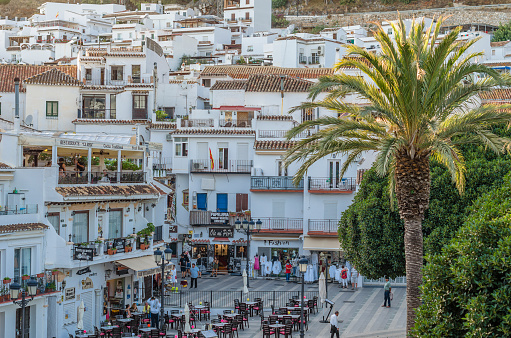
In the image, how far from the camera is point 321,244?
4959 cm

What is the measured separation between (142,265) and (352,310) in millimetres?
10022

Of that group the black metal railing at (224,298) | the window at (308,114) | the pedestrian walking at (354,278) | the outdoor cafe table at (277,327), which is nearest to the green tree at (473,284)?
the outdoor cafe table at (277,327)

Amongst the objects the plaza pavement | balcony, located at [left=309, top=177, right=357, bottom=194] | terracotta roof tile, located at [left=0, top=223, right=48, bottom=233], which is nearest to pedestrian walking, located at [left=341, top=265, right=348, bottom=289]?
the plaza pavement

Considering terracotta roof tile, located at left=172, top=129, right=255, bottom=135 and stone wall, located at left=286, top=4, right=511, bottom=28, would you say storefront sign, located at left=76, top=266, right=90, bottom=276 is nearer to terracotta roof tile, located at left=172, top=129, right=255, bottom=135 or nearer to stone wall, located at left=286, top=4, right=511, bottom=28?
terracotta roof tile, located at left=172, top=129, right=255, bottom=135

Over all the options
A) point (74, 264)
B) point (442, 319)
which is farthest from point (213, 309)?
point (442, 319)

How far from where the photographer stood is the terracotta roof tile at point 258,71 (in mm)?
73125

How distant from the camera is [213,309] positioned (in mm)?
38750

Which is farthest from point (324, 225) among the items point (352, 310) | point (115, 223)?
point (115, 223)

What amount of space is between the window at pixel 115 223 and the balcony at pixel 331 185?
15.3 m

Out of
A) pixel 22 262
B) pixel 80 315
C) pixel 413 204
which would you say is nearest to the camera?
pixel 413 204

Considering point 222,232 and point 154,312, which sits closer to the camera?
point 154,312

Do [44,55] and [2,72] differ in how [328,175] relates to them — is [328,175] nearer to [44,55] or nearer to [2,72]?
[2,72]

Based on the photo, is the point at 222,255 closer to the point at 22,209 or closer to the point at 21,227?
the point at 22,209

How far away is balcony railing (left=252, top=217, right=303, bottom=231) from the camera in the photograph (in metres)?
52.3
